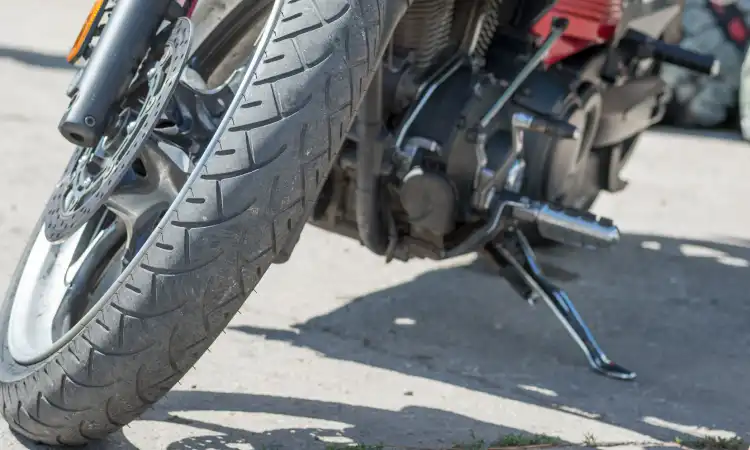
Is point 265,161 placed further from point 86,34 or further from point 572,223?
point 572,223

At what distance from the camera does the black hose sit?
236 centimetres

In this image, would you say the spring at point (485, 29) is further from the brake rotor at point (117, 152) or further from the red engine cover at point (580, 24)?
the brake rotor at point (117, 152)

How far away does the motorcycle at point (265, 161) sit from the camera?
1.69 m

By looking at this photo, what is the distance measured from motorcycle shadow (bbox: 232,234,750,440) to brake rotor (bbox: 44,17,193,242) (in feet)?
3.07

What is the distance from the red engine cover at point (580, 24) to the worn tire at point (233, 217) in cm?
105

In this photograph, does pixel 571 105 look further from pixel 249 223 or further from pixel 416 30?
pixel 249 223

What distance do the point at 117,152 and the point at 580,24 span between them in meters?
1.45

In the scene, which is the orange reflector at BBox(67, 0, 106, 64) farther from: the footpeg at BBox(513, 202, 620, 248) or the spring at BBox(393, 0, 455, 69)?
the footpeg at BBox(513, 202, 620, 248)

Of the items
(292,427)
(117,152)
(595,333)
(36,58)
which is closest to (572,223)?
(595,333)

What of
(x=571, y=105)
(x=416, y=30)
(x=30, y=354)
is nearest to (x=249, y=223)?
(x=30, y=354)

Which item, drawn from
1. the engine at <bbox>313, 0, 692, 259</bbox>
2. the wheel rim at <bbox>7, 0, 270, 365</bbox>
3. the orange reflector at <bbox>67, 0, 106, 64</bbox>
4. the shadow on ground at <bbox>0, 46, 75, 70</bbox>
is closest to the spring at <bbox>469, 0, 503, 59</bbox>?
the engine at <bbox>313, 0, 692, 259</bbox>

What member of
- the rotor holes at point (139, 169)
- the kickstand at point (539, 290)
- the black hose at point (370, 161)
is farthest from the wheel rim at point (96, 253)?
the kickstand at point (539, 290)

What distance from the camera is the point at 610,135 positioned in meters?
3.29

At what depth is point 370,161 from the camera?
242 centimetres
